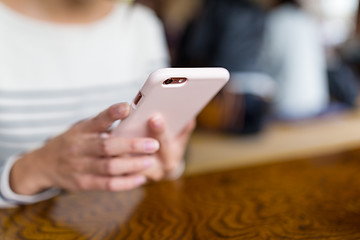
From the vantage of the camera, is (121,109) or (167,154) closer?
(121,109)

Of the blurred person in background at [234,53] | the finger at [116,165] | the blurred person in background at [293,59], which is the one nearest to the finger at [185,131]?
the finger at [116,165]

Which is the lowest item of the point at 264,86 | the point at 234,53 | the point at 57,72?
the point at 264,86

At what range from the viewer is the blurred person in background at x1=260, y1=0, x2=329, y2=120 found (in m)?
1.90

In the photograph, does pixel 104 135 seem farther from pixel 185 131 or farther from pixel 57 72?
pixel 57 72

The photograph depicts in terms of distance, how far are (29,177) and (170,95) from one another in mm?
215

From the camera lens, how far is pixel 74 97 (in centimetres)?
67

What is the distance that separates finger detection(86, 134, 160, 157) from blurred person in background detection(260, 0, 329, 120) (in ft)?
5.18

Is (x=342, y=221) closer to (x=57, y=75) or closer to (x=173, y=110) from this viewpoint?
(x=173, y=110)

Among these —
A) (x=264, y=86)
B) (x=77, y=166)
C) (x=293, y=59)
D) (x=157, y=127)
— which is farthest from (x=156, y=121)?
(x=293, y=59)

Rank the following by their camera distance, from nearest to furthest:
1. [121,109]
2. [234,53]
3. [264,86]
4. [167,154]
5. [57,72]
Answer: [121,109]
[167,154]
[57,72]
[234,53]
[264,86]

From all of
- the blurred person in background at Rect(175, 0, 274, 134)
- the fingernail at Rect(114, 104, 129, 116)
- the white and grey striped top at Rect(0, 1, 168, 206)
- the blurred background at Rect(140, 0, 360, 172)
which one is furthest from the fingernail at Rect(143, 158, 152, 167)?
the blurred person in background at Rect(175, 0, 274, 134)

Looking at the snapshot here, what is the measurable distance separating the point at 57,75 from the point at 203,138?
1.42m

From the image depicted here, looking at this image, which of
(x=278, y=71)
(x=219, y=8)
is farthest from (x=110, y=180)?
(x=278, y=71)

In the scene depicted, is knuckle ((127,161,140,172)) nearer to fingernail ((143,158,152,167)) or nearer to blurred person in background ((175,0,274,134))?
fingernail ((143,158,152,167))
